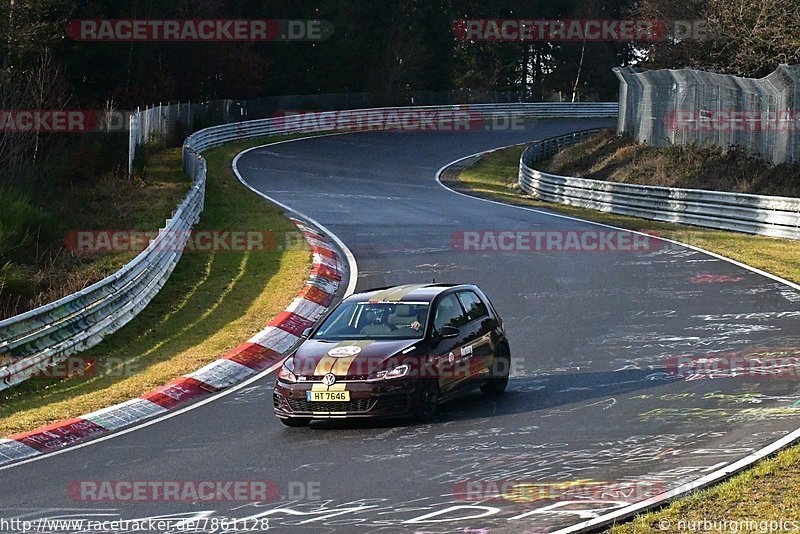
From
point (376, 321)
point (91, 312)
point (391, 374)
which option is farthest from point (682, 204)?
point (391, 374)

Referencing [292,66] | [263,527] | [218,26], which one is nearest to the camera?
[263,527]

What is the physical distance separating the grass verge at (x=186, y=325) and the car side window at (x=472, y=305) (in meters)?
3.93

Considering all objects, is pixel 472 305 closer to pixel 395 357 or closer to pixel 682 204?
pixel 395 357

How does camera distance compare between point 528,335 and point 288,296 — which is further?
point 288,296

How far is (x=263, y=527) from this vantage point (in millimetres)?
9109

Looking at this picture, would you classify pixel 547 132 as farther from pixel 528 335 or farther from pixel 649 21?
pixel 528 335

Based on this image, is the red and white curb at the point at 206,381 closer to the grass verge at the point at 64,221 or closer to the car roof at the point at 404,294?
the car roof at the point at 404,294

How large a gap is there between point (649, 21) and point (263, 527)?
172ft

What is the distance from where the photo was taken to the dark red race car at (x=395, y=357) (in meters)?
12.7

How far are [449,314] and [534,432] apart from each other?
249cm

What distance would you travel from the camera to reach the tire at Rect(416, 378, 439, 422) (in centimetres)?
1285

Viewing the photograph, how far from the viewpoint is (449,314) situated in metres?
14.2

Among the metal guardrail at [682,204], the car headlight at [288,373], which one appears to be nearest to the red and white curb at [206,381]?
the car headlight at [288,373]

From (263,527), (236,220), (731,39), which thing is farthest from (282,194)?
(263,527)
